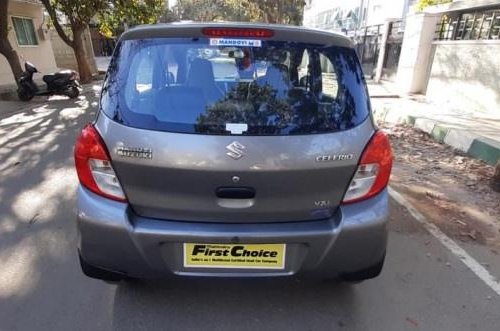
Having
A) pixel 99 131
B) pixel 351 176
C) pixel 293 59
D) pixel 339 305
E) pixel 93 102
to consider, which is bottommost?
pixel 93 102

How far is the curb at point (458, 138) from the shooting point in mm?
5379

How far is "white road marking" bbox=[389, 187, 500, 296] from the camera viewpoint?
Answer: 2.81 m

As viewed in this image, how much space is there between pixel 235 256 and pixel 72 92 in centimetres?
1135

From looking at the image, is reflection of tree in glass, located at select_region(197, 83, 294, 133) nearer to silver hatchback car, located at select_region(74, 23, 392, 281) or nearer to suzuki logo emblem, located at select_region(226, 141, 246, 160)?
silver hatchback car, located at select_region(74, 23, 392, 281)

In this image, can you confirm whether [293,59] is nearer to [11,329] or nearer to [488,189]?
[11,329]

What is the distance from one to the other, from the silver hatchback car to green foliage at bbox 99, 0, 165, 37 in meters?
13.9

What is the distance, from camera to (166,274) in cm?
206

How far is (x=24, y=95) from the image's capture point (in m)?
11.1

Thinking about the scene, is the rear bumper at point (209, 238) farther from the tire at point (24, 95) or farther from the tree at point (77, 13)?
the tree at point (77, 13)

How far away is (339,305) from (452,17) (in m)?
10.1

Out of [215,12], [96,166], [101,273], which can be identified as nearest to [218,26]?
[96,166]

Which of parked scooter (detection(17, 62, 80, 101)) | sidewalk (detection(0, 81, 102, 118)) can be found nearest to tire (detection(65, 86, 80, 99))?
parked scooter (detection(17, 62, 80, 101))

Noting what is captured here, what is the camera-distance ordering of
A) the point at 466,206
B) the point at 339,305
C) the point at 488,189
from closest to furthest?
the point at 339,305 → the point at 466,206 → the point at 488,189

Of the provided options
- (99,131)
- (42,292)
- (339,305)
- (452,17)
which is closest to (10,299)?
(42,292)
